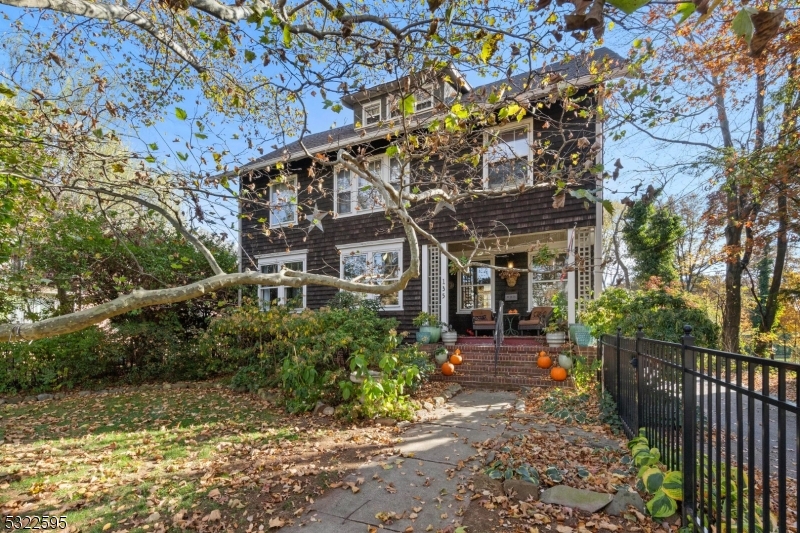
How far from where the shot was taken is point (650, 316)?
7.68 metres

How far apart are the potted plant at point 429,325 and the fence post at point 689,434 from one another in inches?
287

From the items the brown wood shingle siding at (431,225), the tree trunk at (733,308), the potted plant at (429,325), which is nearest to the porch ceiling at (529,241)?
the brown wood shingle siding at (431,225)

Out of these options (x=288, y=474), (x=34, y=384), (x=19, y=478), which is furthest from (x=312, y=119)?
(x=34, y=384)

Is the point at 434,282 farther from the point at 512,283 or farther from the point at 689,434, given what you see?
the point at 689,434

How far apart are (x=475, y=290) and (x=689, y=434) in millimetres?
10103

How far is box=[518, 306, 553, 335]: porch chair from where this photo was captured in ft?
34.0

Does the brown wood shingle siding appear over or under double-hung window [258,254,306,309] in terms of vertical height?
over

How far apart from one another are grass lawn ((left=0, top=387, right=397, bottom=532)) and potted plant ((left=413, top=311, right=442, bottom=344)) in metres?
4.43

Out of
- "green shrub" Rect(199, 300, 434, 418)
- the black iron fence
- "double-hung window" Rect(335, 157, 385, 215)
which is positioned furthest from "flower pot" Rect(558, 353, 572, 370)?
"double-hung window" Rect(335, 157, 385, 215)

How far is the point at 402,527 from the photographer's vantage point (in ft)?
9.91

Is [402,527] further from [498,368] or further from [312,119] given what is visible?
[498,368]

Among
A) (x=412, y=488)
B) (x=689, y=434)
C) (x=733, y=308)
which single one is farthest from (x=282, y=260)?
(x=733, y=308)

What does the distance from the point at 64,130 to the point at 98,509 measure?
4008mm

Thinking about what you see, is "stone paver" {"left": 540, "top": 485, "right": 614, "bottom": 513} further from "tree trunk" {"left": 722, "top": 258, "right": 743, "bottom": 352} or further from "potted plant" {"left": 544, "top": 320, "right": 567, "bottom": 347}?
"tree trunk" {"left": 722, "top": 258, "right": 743, "bottom": 352}
